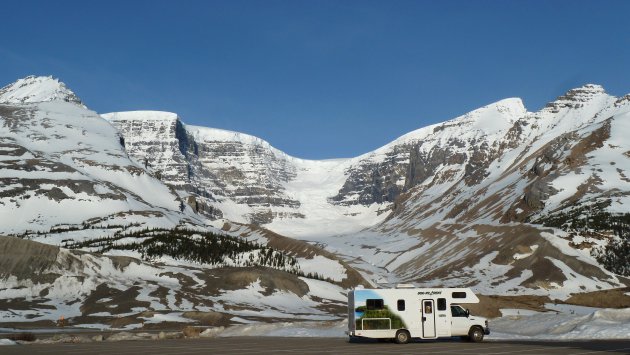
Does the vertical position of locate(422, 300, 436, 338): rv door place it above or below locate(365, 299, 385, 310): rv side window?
below

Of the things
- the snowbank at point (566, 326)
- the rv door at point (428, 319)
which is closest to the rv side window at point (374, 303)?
the rv door at point (428, 319)

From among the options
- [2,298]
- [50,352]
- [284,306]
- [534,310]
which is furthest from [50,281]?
[50,352]

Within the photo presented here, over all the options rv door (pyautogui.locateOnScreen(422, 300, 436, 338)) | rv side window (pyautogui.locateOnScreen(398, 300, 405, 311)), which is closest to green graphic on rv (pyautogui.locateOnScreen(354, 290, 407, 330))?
rv side window (pyautogui.locateOnScreen(398, 300, 405, 311))

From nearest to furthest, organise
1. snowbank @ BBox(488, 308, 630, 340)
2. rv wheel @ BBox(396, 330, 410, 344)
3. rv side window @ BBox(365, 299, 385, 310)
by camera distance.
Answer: rv wheel @ BBox(396, 330, 410, 344) < snowbank @ BBox(488, 308, 630, 340) < rv side window @ BBox(365, 299, 385, 310)

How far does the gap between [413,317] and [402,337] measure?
5.86 feet

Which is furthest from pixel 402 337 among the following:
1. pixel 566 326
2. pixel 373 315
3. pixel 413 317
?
pixel 566 326

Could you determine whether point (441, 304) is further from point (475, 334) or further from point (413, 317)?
point (475, 334)

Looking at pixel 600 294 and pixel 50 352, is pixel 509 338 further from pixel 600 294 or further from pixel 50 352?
pixel 600 294

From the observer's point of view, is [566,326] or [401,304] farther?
[566,326]

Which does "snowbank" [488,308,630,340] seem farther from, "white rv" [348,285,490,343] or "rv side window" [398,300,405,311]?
"rv side window" [398,300,405,311]

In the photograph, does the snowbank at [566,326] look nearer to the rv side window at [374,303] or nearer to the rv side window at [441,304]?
the rv side window at [441,304]

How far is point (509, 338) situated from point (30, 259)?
162 meters

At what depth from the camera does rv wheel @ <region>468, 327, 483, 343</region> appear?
191 ft

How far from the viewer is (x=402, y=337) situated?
58.0 metres
